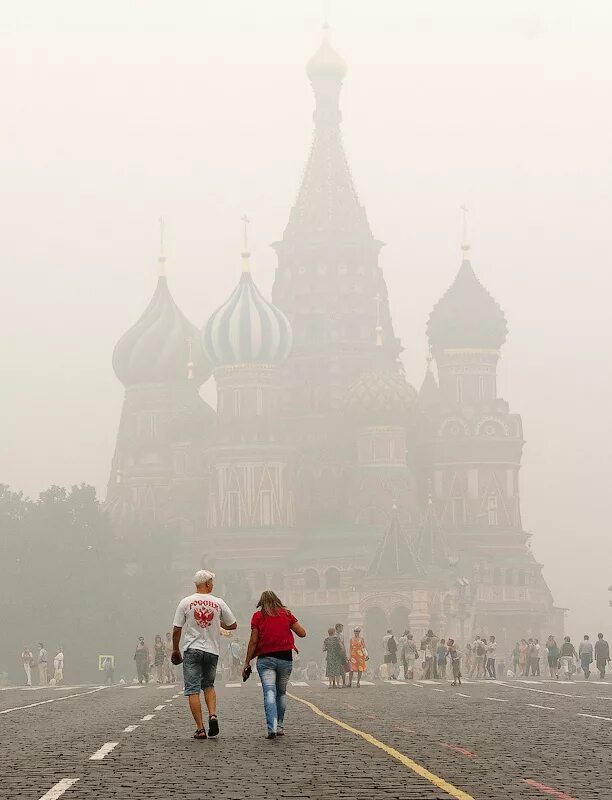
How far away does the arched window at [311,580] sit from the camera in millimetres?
134500

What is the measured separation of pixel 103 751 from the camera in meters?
19.0

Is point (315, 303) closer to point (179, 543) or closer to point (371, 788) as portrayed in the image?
point (179, 543)

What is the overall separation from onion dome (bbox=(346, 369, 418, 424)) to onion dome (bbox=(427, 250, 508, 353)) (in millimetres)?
7762

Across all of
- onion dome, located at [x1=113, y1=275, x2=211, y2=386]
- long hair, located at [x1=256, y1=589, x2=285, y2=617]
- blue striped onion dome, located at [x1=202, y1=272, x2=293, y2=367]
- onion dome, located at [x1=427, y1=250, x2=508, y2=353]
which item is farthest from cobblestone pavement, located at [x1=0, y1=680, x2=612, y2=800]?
onion dome, located at [x1=113, y1=275, x2=211, y2=386]

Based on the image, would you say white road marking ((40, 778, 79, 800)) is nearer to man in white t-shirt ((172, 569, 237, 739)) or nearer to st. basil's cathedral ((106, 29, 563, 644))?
man in white t-shirt ((172, 569, 237, 739))

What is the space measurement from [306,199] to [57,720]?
128 metres

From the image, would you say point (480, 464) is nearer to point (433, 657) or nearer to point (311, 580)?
point (311, 580)

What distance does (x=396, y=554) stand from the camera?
126188mm

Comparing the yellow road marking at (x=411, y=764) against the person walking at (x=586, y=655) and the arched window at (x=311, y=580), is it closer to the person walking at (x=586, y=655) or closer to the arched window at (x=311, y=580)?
the person walking at (x=586, y=655)

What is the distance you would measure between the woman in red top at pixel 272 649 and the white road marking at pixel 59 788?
5.01 meters

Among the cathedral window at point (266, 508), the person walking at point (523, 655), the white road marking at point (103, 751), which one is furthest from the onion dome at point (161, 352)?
the white road marking at point (103, 751)

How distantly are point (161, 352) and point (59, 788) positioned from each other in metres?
138

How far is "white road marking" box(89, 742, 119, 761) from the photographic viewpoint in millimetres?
18031

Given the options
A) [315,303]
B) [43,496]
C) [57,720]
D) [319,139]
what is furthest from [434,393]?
[57,720]
